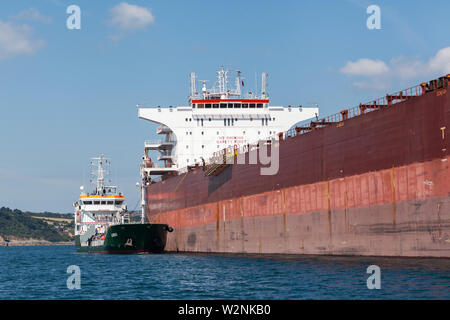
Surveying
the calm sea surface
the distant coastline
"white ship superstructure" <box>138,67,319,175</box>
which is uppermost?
"white ship superstructure" <box>138,67,319,175</box>

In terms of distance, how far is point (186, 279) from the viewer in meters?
21.9

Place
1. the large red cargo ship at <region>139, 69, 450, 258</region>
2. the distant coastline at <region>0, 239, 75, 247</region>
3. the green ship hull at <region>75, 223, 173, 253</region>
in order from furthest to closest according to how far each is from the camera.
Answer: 1. the distant coastline at <region>0, 239, 75, 247</region>
2. the green ship hull at <region>75, 223, 173, 253</region>
3. the large red cargo ship at <region>139, 69, 450, 258</region>

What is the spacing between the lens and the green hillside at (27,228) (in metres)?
177

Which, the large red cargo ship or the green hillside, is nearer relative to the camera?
the large red cargo ship

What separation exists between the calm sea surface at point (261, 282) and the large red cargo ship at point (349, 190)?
1054 mm

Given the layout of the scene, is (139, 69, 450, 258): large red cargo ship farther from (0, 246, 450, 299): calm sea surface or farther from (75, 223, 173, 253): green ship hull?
(75, 223, 173, 253): green ship hull

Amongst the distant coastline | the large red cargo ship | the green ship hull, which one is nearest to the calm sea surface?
the large red cargo ship

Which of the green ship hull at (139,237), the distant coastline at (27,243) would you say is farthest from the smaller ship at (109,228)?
the distant coastline at (27,243)

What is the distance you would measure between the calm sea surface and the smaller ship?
49.9 feet

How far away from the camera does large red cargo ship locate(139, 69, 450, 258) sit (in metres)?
21.0

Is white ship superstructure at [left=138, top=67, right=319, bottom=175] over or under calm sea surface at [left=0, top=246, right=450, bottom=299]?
over

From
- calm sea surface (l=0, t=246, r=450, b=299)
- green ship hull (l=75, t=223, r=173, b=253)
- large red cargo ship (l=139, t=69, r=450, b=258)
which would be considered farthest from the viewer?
green ship hull (l=75, t=223, r=173, b=253)
